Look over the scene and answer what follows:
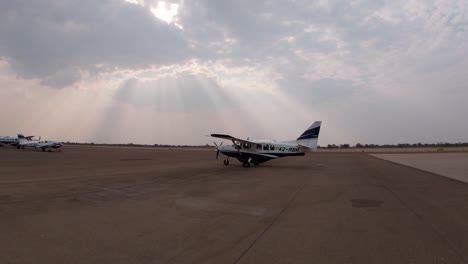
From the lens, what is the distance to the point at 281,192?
1302 centimetres

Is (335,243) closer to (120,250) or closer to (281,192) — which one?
(120,250)

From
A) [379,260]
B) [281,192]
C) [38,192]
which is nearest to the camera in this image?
[379,260]

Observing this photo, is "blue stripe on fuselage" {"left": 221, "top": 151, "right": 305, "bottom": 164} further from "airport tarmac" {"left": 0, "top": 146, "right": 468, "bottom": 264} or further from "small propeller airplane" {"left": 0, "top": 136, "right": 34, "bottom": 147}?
"small propeller airplane" {"left": 0, "top": 136, "right": 34, "bottom": 147}

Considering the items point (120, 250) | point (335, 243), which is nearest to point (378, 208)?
point (335, 243)

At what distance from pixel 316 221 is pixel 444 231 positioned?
2735 mm

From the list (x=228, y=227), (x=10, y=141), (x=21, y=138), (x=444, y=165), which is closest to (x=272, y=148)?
(x=444, y=165)

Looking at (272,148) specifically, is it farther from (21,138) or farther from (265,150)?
(21,138)

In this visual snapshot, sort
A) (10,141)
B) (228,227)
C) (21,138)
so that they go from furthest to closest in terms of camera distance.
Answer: (10,141)
(21,138)
(228,227)

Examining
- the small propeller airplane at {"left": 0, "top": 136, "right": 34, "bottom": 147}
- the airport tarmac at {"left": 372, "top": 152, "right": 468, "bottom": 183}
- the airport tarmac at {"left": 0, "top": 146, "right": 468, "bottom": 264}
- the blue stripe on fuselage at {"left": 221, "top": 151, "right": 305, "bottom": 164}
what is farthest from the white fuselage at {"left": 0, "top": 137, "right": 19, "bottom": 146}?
the airport tarmac at {"left": 372, "top": 152, "right": 468, "bottom": 183}

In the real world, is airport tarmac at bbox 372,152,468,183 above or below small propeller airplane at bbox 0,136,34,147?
below

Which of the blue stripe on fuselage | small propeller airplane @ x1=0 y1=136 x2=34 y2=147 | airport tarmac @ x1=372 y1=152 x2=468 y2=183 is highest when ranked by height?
small propeller airplane @ x1=0 y1=136 x2=34 y2=147

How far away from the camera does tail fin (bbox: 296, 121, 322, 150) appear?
28.9 meters

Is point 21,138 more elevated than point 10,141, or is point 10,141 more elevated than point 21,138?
point 21,138

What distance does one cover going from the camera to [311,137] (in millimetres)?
29062
